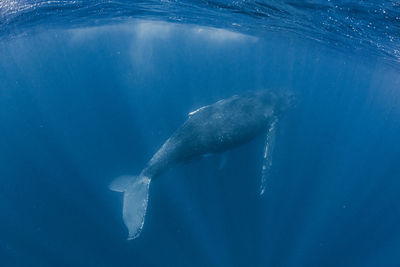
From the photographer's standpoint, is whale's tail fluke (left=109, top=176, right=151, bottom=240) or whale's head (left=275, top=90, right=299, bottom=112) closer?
whale's tail fluke (left=109, top=176, right=151, bottom=240)

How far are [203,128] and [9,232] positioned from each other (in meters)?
10.8

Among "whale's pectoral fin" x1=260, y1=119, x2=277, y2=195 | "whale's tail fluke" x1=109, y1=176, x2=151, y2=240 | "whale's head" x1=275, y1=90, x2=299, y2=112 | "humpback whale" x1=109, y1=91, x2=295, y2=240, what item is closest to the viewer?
"whale's tail fluke" x1=109, y1=176, x2=151, y2=240

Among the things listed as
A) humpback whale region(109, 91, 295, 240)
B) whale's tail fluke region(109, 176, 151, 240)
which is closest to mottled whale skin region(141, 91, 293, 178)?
humpback whale region(109, 91, 295, 240)

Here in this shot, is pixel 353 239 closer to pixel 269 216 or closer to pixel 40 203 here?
pixel 269 216

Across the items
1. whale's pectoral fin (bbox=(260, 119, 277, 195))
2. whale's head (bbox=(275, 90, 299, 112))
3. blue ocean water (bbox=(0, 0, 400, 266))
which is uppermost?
whale's head (bbox=(275, 90, 299, 112))

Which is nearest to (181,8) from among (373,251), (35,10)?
(35,10)

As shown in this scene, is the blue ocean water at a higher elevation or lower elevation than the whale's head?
lower

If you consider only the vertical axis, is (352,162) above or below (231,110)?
below

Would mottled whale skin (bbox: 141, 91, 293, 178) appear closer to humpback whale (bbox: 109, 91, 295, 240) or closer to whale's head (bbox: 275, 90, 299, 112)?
humpback whale (bbox: 109, 91, 295, 240)

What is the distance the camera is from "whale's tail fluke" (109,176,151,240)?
1050cm

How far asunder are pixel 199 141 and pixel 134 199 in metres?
3.71

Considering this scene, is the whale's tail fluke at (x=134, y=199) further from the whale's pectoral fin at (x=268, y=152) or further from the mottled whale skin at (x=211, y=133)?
the whale's pectoral fin at (x=268, y=152)

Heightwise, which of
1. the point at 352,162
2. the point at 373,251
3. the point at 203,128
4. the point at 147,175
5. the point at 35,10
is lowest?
the point at 352,162

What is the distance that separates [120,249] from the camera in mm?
12023
